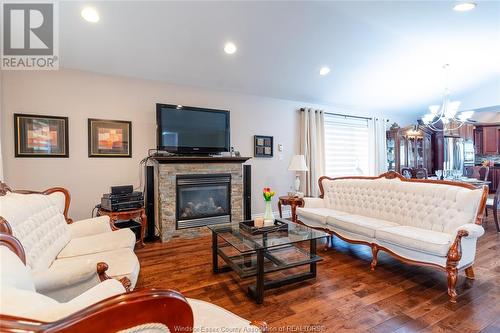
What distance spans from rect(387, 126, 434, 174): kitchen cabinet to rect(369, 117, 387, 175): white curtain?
0.56 ft

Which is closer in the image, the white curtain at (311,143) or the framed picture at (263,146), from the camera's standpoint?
the framed picture at (263,146)

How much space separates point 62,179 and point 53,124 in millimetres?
759

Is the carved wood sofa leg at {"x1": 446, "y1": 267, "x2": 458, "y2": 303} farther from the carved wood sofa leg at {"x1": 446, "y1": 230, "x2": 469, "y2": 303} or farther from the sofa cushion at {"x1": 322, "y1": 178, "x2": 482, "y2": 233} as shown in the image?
A: the sofa cushion at {"x1": 322, "y1": 178, "x2": 482, "y2": 233}

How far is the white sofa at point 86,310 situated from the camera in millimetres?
665

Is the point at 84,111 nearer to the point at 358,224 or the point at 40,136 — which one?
the point at 40,136

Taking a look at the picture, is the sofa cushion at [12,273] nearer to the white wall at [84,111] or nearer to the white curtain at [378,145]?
the white wall at [84,111]

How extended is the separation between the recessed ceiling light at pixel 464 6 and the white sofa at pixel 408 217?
2.31 meters

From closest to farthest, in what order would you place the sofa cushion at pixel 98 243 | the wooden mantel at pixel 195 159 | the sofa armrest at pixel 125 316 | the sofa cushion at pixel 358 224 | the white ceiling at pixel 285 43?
the sofa armrest at pixel 125 316, the sofa cushion at pixel 98 243, the sofa cushion at pixel 358 224, the white ceiling at pixel 285 43, the wooden mantel at pixel 195 159

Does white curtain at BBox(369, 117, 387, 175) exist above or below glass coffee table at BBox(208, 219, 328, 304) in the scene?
above

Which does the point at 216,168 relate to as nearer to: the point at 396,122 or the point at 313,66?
the point at 313,66

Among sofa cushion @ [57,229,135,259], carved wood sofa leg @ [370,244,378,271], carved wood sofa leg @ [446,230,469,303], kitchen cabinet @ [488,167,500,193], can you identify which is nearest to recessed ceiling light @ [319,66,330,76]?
carved wood sofa leg @ [370,244,378,271]

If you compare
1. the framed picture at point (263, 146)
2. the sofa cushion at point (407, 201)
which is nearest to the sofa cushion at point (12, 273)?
A: the sofa cushion at point (407, 201)

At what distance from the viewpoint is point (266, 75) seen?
14.6ft

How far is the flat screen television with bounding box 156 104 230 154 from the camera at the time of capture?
3.89 meters
